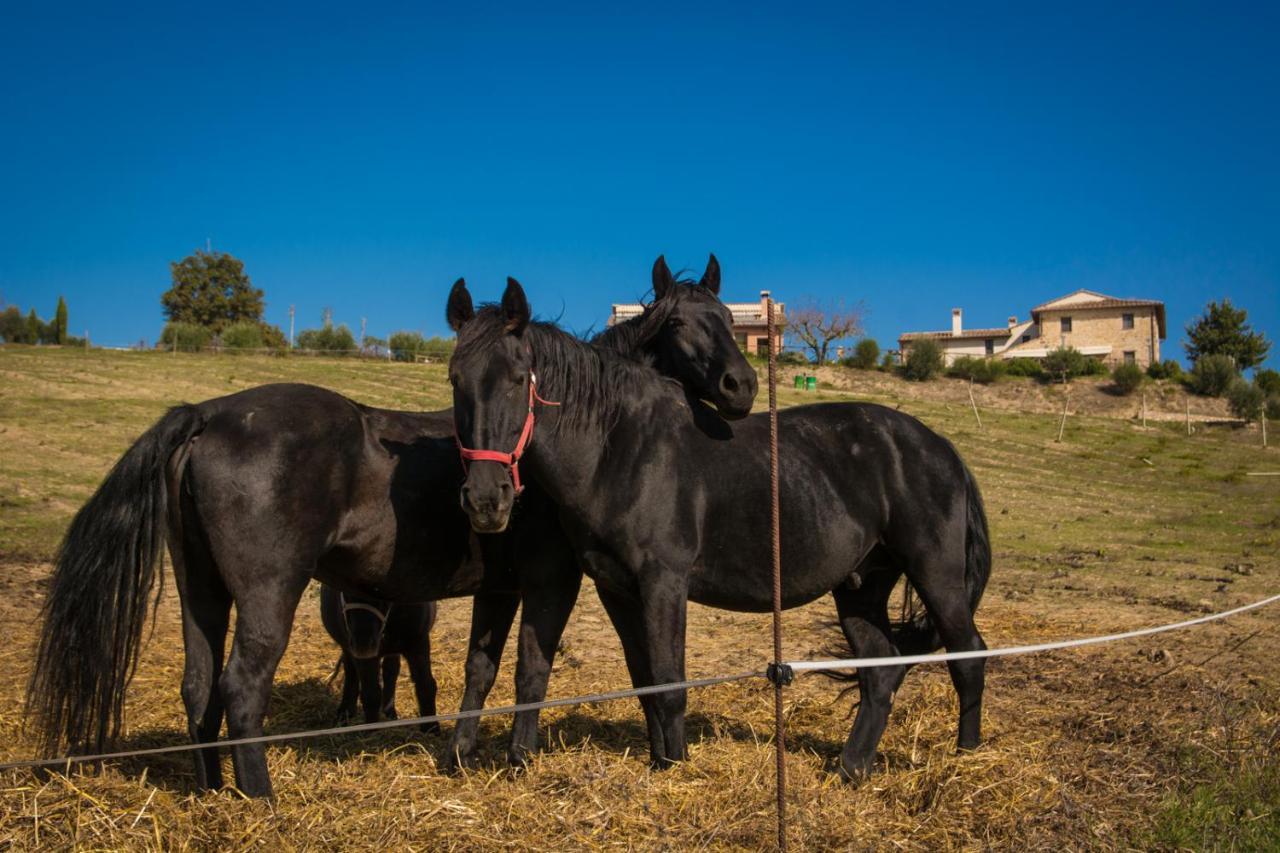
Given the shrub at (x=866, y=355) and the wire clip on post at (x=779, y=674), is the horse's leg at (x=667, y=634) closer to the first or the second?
the wire clip on post at (x=779, y=674)

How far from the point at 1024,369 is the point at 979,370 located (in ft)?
10.2

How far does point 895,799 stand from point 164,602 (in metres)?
7.91

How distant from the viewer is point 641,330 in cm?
516

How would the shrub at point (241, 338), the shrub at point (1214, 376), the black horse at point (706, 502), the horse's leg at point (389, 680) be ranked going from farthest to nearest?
the shrub at point (1214, 376) < the shrub at point (241, 338) < the horse's leg at point (389, 680) < the black horse at point (706, 502)

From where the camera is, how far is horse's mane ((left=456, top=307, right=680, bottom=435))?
4391 mm

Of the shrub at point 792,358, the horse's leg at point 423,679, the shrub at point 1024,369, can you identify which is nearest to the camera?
the horse's leg at point 423,679

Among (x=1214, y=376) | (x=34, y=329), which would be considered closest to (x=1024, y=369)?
(x=1214, y=376)

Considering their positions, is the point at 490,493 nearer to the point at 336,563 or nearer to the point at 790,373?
the point at 336,563

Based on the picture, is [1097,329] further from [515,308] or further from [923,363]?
[515,308]

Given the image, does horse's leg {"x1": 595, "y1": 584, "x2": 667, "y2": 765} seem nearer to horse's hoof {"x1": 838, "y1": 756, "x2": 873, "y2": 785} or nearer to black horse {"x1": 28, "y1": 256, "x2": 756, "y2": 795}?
black horse {"x1": 28, "y1": 256, "x2": 756, "y2": 795}

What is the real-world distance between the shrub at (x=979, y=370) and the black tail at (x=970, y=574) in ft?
150

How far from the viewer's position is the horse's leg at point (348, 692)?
19.8ft

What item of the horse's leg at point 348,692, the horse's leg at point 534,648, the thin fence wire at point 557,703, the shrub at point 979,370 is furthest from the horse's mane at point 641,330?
the shrub at point 979,370

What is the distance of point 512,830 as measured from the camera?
3953mm
